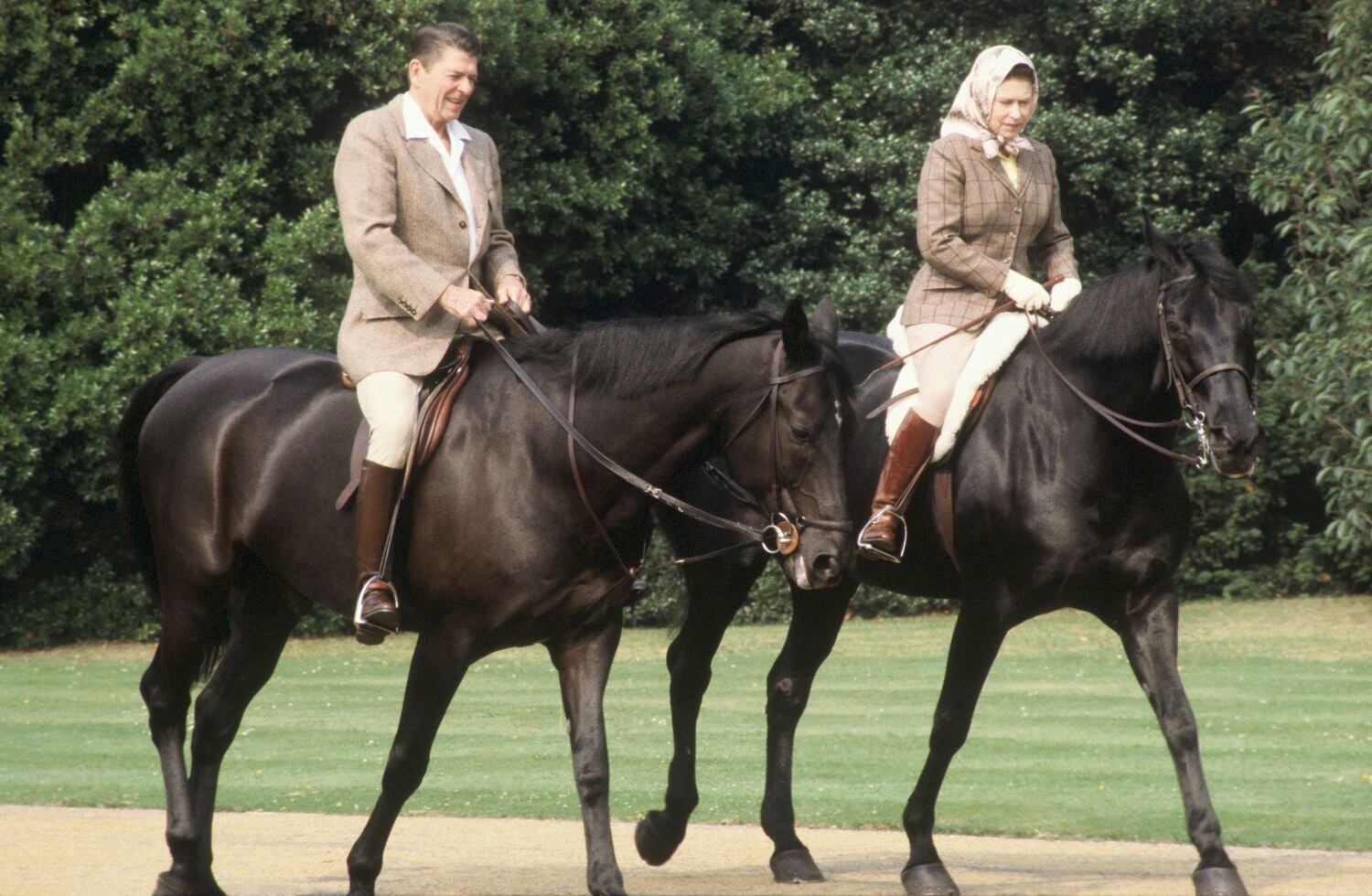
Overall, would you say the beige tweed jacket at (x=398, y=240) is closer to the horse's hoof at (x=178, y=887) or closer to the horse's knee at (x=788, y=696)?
the horse's hoof at (x=178, y=887)

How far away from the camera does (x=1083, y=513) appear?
21.8 feet

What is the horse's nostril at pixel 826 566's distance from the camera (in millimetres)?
5371

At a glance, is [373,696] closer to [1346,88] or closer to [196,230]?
[196,230]

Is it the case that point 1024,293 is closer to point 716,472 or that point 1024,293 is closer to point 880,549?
point 880,549

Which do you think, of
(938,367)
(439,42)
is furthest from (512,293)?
(938,367)

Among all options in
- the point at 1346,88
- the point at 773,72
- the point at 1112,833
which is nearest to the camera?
the point at 1112,833

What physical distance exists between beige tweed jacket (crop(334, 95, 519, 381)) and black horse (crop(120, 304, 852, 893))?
0.28 meters

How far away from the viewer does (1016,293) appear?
7117 millimetres

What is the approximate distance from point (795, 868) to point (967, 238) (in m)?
2.74

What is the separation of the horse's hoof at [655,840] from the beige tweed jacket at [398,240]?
2221 millimetres

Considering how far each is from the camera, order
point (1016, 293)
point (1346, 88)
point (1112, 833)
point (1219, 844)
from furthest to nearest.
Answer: point (1346, 88), point (1112, 833), point (1016, 293), point (1219, 844)

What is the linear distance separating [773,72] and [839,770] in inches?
590

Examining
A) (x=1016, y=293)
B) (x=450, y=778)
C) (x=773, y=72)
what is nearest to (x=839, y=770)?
(x=450, y=778)

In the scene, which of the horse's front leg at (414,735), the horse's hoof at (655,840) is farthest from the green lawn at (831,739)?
the horse's front leg at (414,735)
